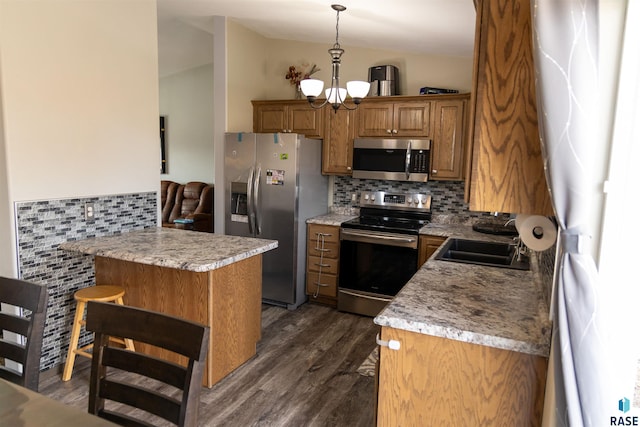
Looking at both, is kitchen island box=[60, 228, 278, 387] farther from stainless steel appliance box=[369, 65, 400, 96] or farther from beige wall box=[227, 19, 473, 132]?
stainless steel appliance box=[369, 65, 400, 96]

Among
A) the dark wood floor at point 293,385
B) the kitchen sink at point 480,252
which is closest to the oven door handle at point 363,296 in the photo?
the dark wood floor at point 293,385

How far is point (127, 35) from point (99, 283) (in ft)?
5.97

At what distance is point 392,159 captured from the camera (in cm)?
411

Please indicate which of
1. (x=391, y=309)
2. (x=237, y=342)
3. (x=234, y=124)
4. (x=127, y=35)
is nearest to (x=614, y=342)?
(x=391, y=309)

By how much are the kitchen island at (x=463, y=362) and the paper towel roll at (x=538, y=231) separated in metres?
0.28

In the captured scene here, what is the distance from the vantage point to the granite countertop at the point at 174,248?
93.6 inches

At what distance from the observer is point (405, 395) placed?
163 centimetres

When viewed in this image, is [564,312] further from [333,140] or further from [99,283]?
[333,140]

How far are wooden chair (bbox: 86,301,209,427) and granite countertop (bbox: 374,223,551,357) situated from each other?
0.72 m

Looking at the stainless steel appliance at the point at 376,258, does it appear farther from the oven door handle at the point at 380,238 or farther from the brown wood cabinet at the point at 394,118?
the brown wood cabinet at the point at 394,118

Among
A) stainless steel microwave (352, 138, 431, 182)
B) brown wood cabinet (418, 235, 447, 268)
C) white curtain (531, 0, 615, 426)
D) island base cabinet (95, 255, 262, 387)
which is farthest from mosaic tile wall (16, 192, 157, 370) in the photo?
white curtain (531, 0, 615, 426)

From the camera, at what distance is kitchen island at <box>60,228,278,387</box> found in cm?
255

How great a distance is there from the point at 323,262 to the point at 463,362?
2753 millimetres

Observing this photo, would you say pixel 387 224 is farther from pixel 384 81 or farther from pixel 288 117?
pixel 288 117
